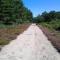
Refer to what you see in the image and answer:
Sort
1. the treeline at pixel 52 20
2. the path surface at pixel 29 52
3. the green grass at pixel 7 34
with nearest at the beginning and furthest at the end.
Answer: the path surface at pixel 29 52 < the green grass at pixel 7 34 < the treeline at pixel 52 20

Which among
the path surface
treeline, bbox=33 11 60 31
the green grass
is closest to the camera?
the path surface

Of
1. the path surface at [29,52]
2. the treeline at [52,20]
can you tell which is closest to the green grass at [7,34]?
the path surface at [29,52]

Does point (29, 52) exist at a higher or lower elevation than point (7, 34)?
higher

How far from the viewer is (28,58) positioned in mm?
10031

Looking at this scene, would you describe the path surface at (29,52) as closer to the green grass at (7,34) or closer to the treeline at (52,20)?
the green grass at (7,34)

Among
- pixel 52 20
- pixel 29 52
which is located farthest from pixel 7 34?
pixel 52 20

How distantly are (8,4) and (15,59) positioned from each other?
51116 millimetres

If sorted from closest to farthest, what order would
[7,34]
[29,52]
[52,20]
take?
1. [29,52]
2. [7,34]
3. [52,20]

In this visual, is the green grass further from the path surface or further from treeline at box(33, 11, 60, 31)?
treeline at box(33, 11, 60, 31)

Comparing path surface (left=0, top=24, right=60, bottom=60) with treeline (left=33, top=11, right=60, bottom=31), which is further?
treeline (left=33, top=11, right=60, bottom=31)

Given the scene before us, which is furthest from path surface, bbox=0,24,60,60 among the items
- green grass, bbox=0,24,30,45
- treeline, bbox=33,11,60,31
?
treeline, bbox=33,11,60,31

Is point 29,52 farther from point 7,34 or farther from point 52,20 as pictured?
point 52,20

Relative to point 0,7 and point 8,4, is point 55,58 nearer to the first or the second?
point 0,7

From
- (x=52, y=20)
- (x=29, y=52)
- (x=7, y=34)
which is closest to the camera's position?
(x=29, y=52)
